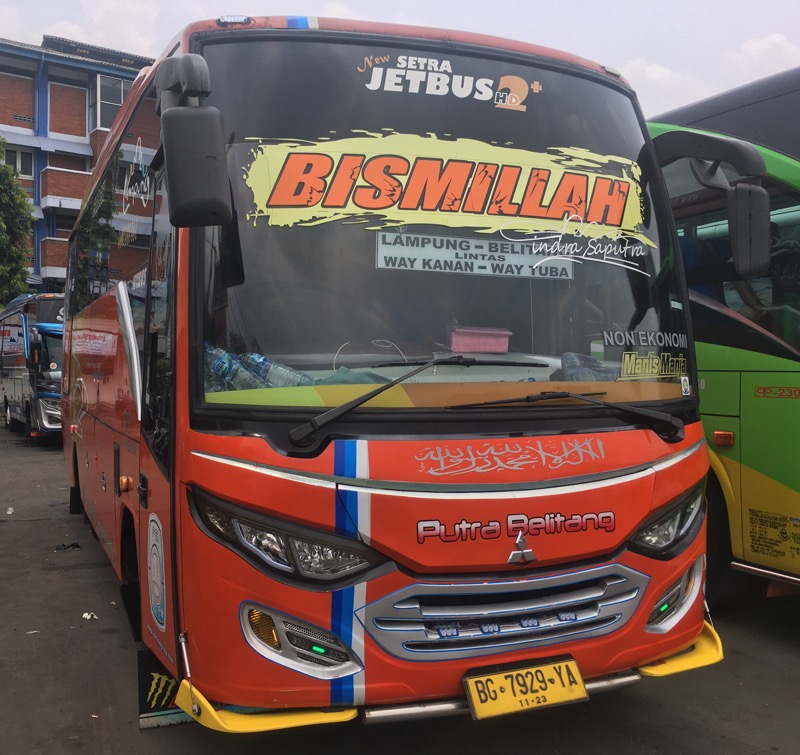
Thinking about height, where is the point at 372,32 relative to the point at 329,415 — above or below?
above

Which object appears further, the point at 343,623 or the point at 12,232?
the point at 12,232

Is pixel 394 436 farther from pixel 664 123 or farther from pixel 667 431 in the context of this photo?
pixel 664 123

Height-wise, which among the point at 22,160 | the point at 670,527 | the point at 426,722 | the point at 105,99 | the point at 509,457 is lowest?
the point at 426,722

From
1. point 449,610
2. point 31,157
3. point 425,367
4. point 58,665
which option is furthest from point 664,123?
point 31,157

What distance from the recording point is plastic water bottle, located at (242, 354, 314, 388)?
306 cm

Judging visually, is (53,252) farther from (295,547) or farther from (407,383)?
(295,547)

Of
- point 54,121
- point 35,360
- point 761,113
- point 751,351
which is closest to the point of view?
point 751,351

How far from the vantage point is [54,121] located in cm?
2984

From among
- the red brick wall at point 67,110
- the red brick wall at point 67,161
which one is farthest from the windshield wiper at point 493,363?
the red brick wall at point 67,110

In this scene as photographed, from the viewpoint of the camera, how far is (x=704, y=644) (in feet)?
11.8

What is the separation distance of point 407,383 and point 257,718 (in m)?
1.32

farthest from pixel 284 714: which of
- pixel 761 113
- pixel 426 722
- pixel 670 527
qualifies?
pixel 761 113

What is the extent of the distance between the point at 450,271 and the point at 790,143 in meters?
2.75

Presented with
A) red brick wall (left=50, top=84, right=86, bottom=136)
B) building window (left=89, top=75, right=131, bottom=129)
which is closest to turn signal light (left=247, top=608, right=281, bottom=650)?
building window (left=89, top=75, right=131, bottom=129)
